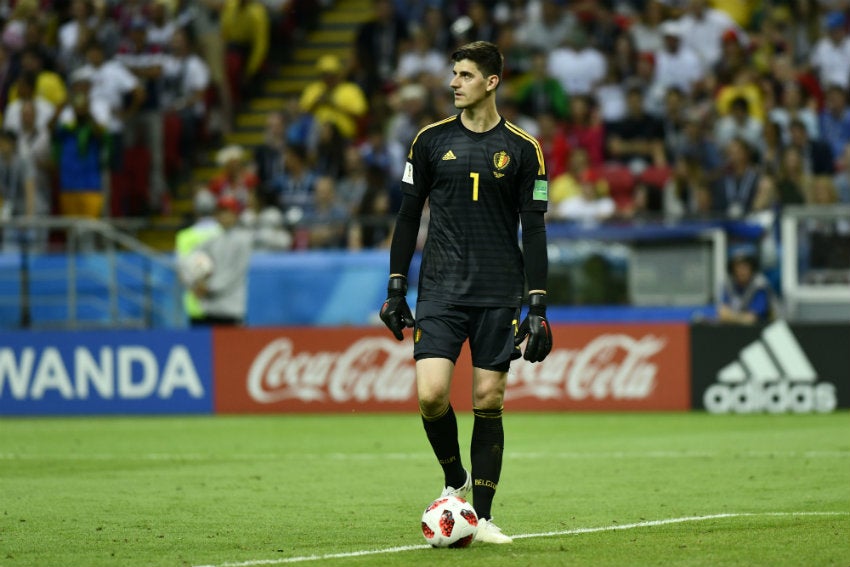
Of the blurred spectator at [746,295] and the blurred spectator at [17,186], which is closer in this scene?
the blurred spectator at [746,295]

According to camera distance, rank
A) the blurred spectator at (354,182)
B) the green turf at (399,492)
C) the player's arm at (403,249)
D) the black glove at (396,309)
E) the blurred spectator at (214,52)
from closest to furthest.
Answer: the green turf at (399,492) < the black glove at (396,309) < the player's arm at (403,249) < the blurred spectator at (354,182) < the blurred spectator at (214,52)

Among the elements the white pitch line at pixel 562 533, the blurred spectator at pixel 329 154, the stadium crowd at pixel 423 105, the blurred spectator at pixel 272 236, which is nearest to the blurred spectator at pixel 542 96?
the stadium crowd at pixel 423 105

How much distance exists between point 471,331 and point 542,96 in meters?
14.2

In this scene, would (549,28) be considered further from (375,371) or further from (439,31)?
(375,371)

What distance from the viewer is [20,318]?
19.4 m

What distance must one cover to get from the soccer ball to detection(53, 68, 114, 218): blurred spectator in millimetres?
15087

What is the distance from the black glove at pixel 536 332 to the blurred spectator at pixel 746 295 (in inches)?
408

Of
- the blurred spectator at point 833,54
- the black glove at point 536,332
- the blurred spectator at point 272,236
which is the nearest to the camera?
the black glove at point 536,332

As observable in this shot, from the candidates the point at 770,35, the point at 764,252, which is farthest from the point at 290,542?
the point at 770,35

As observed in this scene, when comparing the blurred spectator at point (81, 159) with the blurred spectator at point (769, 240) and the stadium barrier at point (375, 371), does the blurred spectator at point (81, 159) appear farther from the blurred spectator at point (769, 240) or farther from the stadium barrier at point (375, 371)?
the blurred spectator at point (769, 240)

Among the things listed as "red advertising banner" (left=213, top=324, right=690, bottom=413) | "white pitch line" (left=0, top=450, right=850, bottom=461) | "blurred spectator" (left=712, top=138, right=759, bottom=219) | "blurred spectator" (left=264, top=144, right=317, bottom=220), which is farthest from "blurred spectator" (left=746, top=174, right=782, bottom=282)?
"blurred spectator" (left=264, top=144, right=317, bottom=220)

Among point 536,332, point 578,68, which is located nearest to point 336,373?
point 578,68

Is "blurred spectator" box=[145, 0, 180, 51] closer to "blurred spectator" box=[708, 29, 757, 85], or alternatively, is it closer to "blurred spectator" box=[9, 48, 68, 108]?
"blurred spectator" box=[9, 48, 68, 108]

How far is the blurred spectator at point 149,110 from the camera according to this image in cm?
2356
